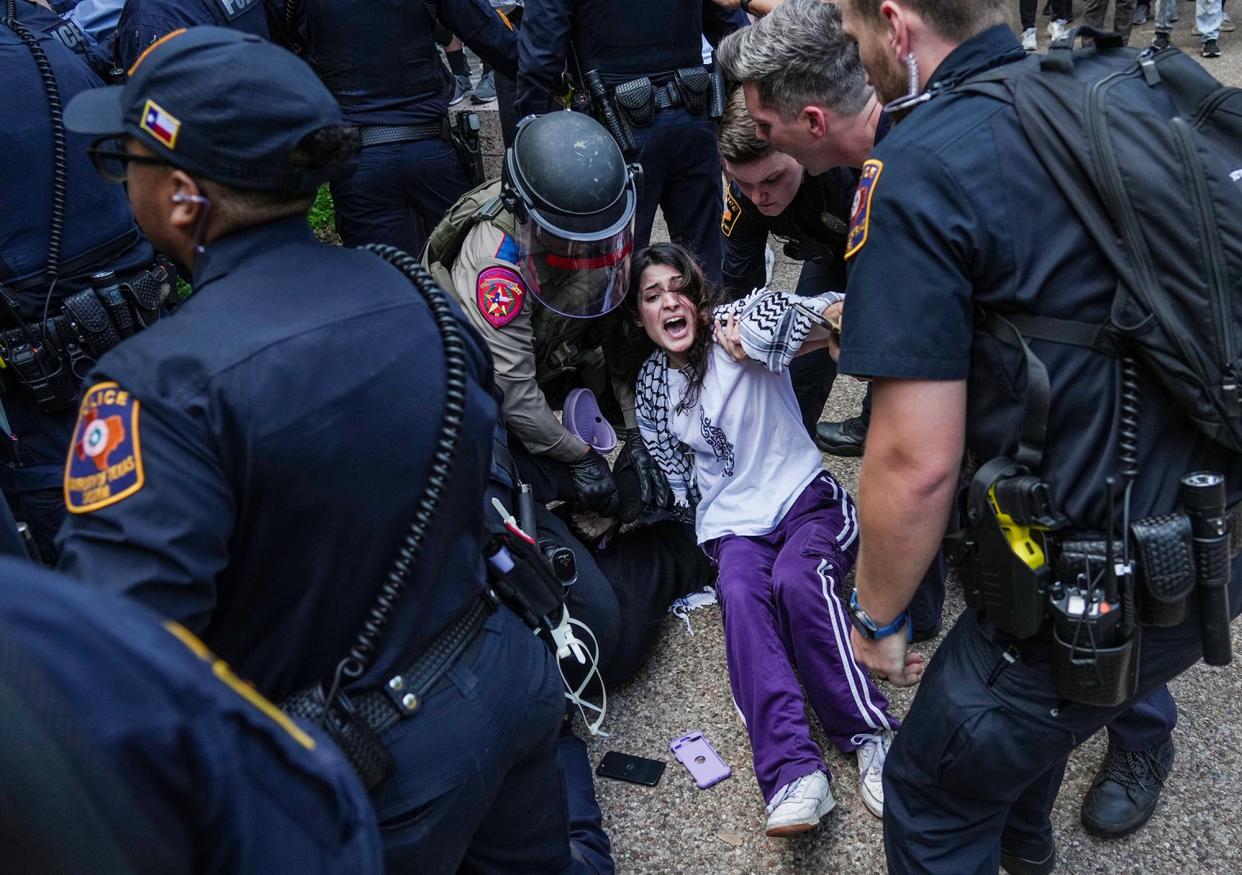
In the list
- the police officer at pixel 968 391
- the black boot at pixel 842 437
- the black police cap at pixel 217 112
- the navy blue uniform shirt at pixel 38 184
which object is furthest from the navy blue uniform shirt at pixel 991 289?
the black boot at pixel 842 437

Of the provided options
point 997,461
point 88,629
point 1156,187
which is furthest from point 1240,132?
point 88,629

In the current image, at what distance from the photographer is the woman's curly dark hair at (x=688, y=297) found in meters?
3.20

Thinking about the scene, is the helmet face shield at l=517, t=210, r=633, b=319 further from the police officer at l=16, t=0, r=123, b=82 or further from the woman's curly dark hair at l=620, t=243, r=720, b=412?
the police officer at l=16, t=0, r=123, b=82

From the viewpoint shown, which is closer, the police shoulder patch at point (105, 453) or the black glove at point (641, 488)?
the police shoulder patch at point (105, 453)

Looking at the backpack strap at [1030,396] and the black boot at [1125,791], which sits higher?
the backpack strap at [1030,396]

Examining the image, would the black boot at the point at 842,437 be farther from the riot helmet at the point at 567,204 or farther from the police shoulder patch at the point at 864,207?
the police shoulder patch at the point at 864,207

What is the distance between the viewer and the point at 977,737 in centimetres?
184

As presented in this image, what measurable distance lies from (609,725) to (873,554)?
57.7 inches

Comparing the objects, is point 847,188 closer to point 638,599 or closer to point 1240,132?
point 638,599

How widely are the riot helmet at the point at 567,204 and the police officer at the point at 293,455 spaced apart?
1092mm

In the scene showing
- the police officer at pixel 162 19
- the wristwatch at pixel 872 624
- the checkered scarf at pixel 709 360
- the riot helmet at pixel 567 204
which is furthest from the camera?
the police officer at pixel 162 19

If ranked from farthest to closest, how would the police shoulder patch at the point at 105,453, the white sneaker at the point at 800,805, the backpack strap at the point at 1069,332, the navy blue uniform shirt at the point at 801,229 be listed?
the navy blue uniform shirt at the point at 801,229, the white sneaker at the point at 800,805, the backpack strap at the point at 1069,332, the police shoulder patch at the point at 105,453

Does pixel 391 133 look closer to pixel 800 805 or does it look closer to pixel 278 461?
pixel 800 805

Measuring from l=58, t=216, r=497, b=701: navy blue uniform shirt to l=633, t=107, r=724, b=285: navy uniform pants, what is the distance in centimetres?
278
